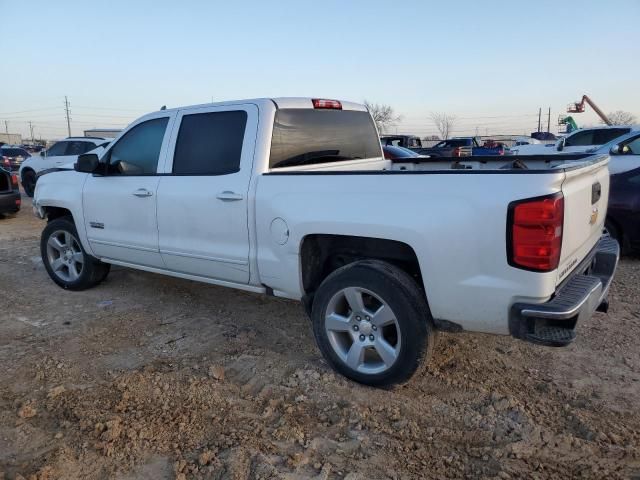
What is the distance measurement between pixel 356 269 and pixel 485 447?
1.25 m

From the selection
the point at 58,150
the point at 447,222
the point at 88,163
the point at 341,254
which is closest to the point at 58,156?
the point at 58,150

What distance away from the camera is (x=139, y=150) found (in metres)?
4.69

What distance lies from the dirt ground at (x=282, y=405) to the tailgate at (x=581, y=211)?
0.87 meters

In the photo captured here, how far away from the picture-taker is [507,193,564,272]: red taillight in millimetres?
2568

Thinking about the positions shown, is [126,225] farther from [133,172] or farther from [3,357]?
[3,357]

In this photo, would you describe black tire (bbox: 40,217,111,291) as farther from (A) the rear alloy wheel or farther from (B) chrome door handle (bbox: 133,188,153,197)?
(A) the rear alloy wheel

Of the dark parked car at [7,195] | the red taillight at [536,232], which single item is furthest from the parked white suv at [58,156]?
the red taillight at [536,232]

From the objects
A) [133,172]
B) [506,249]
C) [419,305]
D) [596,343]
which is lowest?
[596,343]

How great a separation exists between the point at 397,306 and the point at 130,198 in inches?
109

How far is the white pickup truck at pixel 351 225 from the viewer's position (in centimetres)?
270

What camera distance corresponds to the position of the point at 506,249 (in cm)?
266

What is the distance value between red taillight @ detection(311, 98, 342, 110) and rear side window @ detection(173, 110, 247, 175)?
67 centimetres

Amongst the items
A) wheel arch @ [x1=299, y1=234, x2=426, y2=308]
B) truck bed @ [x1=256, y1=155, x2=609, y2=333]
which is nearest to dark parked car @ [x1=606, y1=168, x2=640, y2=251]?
truck bed @ [x1=256, y1=155, x2=609, y2=333]

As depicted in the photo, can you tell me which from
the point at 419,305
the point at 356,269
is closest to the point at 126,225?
the point at 356,269
